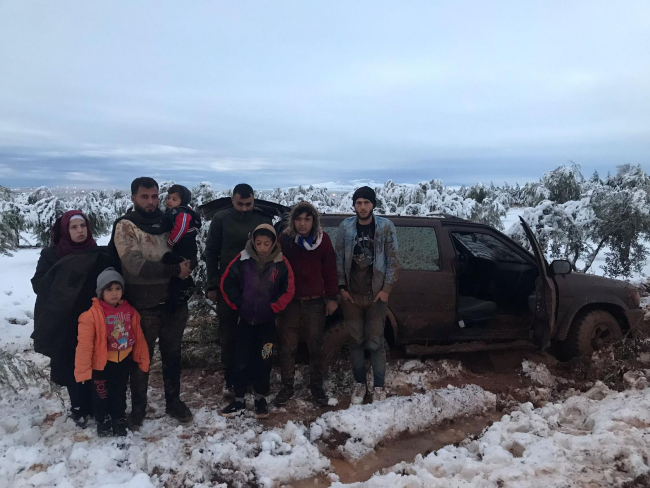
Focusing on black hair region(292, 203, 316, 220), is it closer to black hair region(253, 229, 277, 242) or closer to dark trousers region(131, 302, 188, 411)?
black hair region(253, 229, 277, 242)

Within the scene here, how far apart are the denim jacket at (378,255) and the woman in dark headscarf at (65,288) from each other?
1953 millimetres

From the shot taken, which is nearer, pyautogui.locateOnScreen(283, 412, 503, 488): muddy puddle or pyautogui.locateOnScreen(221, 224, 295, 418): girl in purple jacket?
pyautogui.locateOnScreen(283, 412, 503, 488): muddy puddle

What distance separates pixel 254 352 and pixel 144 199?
1.58 metres

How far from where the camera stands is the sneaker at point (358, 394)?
3774 millimetres

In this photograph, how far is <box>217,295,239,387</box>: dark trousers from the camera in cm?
380

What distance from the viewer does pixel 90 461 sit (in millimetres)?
2787

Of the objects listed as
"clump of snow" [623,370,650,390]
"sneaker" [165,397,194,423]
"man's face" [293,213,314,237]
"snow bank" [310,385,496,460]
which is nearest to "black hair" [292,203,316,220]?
"man's face" [293,213,314,237]

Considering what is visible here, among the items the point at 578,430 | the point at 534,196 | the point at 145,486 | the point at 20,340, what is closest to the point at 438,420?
the point at 578,430

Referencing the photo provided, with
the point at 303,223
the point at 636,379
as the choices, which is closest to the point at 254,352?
the point at 303,223

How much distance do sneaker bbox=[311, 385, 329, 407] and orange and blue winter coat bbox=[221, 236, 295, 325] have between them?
0.85 m

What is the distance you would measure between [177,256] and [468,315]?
3285mm

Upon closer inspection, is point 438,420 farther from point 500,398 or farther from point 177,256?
point 177,256

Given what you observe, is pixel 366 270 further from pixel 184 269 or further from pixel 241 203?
pixel 184 269

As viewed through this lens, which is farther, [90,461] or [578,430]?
[578,430]
